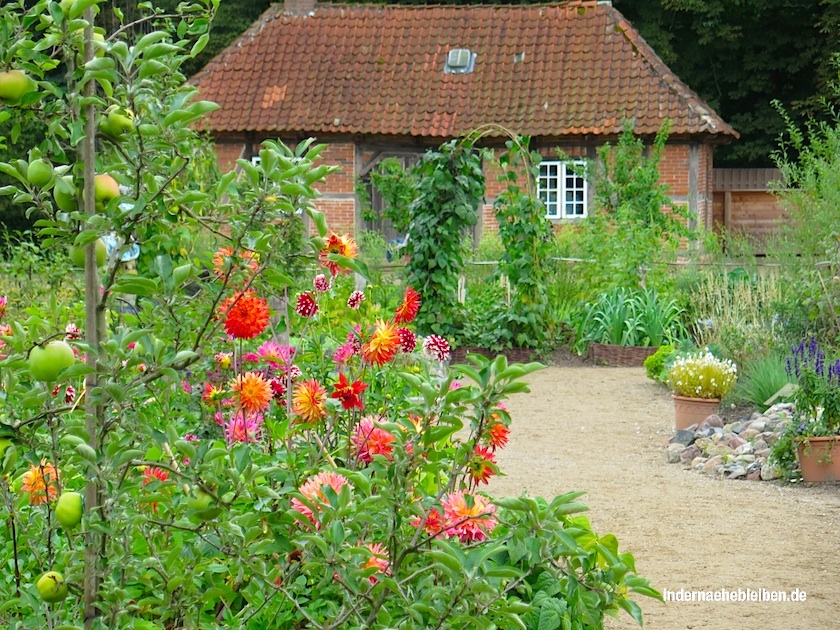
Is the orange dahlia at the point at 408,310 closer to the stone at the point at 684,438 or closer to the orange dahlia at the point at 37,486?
the orange dahlia at the point at 37,486

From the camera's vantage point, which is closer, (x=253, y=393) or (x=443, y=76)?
(x=253, y=393)

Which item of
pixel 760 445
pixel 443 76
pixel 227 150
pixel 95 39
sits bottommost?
pixel 760 445

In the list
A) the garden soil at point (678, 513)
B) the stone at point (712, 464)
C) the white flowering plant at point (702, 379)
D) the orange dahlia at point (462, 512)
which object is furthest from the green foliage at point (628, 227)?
the orange dahlia at point (462, 512)

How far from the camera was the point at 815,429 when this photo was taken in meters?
6.09

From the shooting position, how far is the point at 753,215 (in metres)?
24.6

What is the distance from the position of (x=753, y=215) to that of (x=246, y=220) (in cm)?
2398

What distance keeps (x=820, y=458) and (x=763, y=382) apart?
1.67 m

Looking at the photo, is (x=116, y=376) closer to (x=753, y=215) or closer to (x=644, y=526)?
(x=644, y=526)

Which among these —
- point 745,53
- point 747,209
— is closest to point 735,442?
point 747,209

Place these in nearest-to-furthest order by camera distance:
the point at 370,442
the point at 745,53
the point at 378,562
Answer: the point at 378,562 → the point at 370,442 → the point at 745,53

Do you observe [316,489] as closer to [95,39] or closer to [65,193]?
[65,193]

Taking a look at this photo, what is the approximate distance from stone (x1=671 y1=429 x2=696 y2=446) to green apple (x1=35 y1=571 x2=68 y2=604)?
5746mm

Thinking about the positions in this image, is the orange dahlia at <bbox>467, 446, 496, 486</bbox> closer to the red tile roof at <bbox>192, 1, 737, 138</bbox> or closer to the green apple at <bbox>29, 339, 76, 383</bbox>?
the green apple at <bbox>29, 339, 76, 383</bbox>

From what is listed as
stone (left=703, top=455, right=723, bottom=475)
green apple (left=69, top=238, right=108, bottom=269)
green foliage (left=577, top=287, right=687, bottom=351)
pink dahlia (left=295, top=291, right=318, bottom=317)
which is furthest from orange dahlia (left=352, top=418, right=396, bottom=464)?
green foliage (left=577, top=287, right=687, bottom=351)
